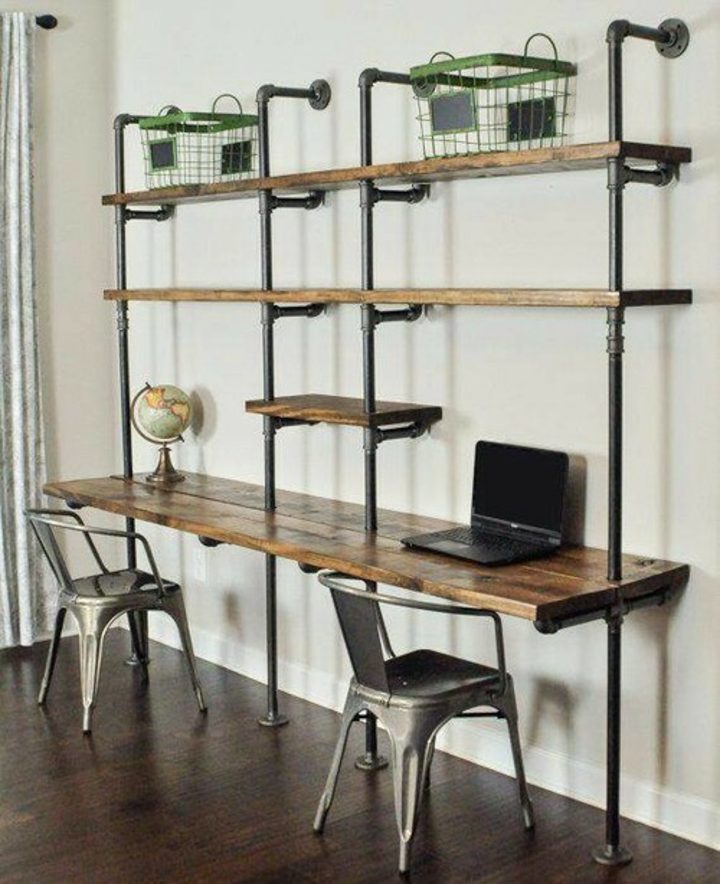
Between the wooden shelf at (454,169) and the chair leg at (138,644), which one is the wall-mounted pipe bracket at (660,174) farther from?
the chair leg at (138,644)

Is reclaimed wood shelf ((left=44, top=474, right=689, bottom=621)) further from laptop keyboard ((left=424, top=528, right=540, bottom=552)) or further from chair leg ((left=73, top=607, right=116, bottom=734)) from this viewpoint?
chair leg ((left=73, top=607, right=116, bottom=734))

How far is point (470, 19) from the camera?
3.83m

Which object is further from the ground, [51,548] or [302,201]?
[302,201]

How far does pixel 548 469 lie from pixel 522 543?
0.21 metres

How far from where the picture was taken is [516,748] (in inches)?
139

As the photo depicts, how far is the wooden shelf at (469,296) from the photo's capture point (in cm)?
317

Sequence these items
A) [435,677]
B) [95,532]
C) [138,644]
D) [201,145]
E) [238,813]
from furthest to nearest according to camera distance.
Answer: [138,644], [201,145], [95,532], [238,813], [435,677]

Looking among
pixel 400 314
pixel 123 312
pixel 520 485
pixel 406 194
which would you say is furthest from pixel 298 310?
pixel 520 485

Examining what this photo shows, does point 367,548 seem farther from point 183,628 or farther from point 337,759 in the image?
point 183,628

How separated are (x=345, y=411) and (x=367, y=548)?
458 millimetres

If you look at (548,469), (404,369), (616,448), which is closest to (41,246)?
(404,369)

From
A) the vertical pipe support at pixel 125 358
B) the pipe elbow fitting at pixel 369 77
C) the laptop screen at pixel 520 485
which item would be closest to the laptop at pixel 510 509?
the laptop screen at pixel 520 485

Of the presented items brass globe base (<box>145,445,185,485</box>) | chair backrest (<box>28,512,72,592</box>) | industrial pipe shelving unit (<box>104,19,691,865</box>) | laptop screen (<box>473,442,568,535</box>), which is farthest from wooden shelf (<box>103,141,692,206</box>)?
chair backrest (<box>28,512,72,592</box>)

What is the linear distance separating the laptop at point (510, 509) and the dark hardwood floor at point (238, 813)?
2.35ft
